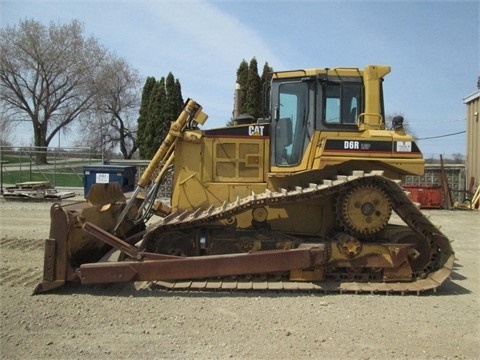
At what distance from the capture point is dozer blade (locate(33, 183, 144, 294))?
5547 mm

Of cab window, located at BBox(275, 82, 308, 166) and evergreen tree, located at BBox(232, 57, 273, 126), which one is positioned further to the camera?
evergreen tree, located at BBox(232, 57, 273, 126)

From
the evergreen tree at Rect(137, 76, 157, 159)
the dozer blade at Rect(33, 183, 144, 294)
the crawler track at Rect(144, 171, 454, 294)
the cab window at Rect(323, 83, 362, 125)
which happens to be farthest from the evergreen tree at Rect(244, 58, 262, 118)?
the crawler track at Rect(144, 171, 454, 294)

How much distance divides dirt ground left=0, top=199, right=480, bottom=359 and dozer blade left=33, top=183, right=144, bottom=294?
0.85 ft

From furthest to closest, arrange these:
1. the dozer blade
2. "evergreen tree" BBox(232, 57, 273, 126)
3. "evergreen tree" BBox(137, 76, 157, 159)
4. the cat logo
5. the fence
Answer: "evergreen tree" BBox(137, 76, 157, 159)
"evergreen tree" BBox(232, 57, 273, 126)
the fence
the cat logo
the dozer blade

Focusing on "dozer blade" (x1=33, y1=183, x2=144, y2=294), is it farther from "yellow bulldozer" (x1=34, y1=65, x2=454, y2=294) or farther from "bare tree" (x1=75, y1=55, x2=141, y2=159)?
"bare tree" (x1=75, y1=55, x2=141, y2=159)

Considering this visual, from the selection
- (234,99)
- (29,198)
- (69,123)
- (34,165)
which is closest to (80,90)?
(69,123)

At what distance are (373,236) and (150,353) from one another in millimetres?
3490

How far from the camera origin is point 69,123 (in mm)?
37938

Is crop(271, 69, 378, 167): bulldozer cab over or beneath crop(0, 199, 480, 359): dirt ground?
over

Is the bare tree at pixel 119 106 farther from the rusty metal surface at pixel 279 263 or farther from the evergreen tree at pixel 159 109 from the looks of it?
the rusty metal surface at pixel 279 263

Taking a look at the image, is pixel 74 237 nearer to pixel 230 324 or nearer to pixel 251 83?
pixel 230 324

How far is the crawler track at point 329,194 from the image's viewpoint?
226 inches

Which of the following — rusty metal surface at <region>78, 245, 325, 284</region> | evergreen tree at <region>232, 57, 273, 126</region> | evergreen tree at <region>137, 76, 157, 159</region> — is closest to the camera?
rusty metal surface at <region>78, 245, 325, 284</region>

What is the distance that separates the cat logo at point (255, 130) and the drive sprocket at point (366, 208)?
5.26ft
